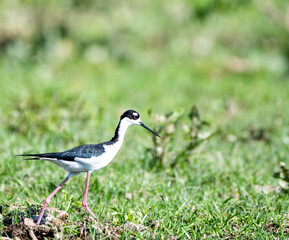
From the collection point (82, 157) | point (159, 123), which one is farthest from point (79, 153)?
point (159, 123)

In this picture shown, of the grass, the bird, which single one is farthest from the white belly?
the grass

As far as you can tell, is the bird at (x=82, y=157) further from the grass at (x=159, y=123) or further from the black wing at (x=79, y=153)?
the grass at (x=159, y=123)

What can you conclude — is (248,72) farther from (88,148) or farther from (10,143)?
(88,148)

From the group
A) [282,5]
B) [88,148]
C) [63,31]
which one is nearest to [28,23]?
[63,31]

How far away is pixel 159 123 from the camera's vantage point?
4.89 meters

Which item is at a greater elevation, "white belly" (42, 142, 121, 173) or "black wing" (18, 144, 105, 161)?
"black wing" (18, 144, 105, 161)

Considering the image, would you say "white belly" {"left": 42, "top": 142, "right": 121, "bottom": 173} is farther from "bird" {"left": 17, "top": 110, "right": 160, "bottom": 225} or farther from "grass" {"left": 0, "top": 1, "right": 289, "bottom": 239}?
"grass" {"left": 0, "top": 1, "right": 289, "bottom": 239}

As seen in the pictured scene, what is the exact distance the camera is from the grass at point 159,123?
12.5 feet

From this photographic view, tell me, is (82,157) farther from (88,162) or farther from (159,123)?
(159,123)

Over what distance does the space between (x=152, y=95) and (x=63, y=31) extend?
13.2 feet

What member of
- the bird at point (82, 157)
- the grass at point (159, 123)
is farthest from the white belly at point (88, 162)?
the grass at point (159, 123)

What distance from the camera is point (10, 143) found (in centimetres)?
551

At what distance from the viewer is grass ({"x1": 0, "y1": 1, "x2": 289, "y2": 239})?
380 centimetres

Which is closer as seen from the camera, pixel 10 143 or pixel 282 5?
pixel 10 143
